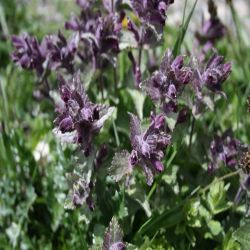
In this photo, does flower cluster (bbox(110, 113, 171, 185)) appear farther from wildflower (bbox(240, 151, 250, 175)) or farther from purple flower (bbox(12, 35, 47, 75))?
purple flower (bbox(12, 35, 47, 75))

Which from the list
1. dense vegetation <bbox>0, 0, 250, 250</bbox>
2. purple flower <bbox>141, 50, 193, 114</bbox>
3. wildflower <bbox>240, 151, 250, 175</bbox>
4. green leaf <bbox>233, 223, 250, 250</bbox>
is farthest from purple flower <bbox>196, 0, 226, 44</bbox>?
green leaf <bbox>233, 223, 250, 250</bbox>

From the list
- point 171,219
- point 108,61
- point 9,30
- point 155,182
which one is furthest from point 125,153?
point 9,30

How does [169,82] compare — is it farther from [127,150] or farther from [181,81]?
[127,150]

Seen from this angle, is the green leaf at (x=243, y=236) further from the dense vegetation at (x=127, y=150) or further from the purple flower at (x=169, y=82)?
the purple flower at (x=169, y=82)

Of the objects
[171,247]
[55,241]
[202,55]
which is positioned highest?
[202,55]

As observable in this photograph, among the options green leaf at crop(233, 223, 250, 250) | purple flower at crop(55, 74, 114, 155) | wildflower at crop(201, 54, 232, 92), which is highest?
wildflower at crop(201, 54, 232, 92)

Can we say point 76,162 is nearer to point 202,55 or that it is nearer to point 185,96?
point 185,96

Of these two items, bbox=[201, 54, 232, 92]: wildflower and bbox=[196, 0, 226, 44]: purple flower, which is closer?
bbox=[201, 54, 232, 92]: wildflower

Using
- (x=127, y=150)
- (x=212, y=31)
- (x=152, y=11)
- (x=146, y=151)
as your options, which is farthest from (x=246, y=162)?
(x=212, y=31)
